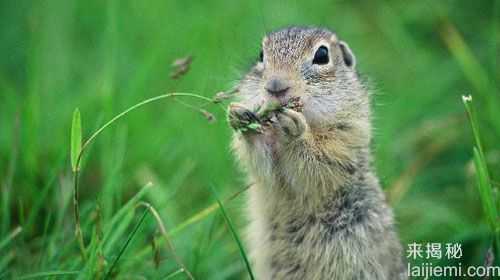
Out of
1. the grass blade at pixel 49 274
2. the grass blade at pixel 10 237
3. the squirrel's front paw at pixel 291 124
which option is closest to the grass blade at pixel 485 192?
the squirrel's front paw at pixel 291 124

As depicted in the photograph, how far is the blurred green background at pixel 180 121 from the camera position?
495 cm

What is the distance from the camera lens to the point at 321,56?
15.4 ft

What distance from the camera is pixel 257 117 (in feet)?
13.6

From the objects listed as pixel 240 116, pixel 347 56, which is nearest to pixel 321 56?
pixel 347 56

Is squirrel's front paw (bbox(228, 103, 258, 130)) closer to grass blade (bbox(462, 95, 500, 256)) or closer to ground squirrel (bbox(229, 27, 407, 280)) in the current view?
ground squirrel (bbox(229, 27, 407, 280))

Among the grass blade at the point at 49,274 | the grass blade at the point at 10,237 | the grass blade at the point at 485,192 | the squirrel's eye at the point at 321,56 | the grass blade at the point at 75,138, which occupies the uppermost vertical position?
the squirrel's eye at the point at 321,56

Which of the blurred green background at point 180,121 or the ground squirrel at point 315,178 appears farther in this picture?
the blurred green background at point 180,121

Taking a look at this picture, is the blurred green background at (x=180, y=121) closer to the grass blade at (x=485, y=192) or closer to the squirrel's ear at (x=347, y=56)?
the squirrel's ear at (x=347, y=56)

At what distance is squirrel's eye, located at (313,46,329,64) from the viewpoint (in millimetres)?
4667

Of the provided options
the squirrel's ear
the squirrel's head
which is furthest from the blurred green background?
the squirrel's head

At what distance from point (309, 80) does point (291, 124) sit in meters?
0.37

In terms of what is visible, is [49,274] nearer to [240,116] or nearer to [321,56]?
[240,116]

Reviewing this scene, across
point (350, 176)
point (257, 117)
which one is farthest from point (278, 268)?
point (257, 117)

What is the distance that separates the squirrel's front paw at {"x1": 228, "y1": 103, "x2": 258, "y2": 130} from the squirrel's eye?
703 mm
